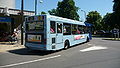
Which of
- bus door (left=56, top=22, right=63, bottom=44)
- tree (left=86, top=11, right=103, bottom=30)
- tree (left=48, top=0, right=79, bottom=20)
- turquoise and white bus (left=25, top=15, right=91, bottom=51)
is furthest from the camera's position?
tree (left=86, top=11, right=103, bottom=30)

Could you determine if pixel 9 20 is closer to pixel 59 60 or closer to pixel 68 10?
pixel 59 60

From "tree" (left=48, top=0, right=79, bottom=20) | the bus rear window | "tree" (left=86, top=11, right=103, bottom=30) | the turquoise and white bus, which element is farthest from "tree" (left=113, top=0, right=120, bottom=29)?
the bus rear window

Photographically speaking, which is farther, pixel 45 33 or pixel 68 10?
pixel 68 10

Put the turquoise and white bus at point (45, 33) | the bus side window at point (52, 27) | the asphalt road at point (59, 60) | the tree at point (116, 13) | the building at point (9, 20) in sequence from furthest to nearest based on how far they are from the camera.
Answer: the tree at point (116, 13) → the building at point (9, 20) → the bus side window at point (52, 27) → the turquoise and white bus at point (45, 33) → the asphalt road at point (59, 60)

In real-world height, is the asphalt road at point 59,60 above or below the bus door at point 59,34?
below

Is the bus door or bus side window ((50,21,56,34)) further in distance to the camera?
the bus door

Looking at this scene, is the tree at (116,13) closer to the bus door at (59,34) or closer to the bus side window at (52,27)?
the bus door at (59,34)

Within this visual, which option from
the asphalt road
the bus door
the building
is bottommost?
the asphalt road

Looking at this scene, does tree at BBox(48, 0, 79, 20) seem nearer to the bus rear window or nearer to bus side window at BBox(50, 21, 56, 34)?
the bus rear window

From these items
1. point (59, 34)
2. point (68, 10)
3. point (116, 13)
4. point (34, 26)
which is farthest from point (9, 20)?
point (68, 10)

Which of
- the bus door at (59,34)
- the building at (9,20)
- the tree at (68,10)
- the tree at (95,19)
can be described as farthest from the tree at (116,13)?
the bus door at (59,34)

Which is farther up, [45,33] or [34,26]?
[34,26]

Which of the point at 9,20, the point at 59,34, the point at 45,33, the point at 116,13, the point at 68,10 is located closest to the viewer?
the point at 45,33

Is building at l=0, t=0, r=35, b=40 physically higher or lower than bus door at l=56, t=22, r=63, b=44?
higher
